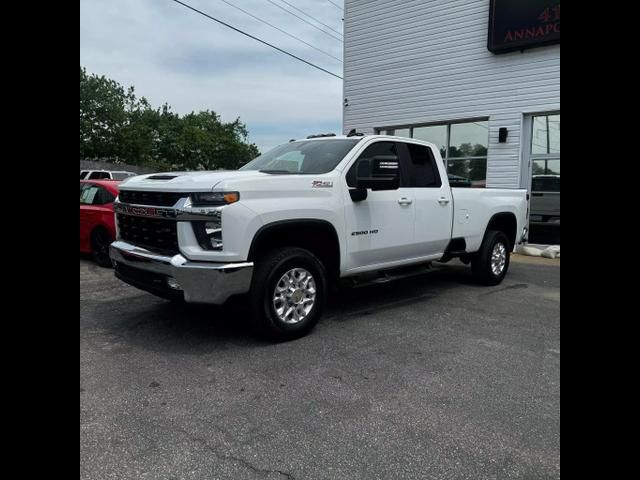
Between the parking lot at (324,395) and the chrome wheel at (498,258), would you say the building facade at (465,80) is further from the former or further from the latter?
the parking lot at (324,395)

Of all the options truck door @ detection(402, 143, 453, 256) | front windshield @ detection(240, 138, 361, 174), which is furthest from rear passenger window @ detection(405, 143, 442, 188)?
front windshield @ detection(240, 138, 361, 174)

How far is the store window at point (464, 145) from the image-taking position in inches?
513

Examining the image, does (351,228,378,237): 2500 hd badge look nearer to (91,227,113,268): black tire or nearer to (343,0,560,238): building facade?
(91,227,113,268): black tire

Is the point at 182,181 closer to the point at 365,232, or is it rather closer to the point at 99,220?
the point at 365,232

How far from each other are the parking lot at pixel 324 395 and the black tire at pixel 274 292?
17cm

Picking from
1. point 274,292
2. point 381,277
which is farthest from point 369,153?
point 274,292

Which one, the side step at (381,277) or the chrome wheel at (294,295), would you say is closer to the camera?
the chrome wheel at (294,295)

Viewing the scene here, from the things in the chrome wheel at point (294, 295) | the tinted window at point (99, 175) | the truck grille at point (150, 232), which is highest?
the tinted window at point (99, 175)

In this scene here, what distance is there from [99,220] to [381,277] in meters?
5.11

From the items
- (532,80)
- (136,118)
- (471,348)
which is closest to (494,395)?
(471,348)

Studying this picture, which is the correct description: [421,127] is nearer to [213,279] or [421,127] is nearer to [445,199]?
[445,199]

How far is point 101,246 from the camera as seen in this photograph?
8508 millimetres

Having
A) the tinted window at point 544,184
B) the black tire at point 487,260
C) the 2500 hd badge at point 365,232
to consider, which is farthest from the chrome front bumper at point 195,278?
the tinted window at point 544,184
